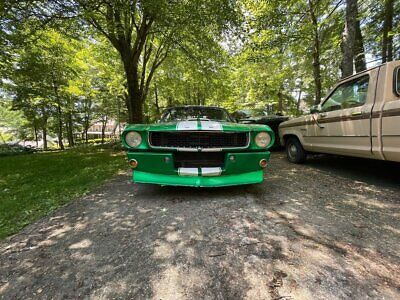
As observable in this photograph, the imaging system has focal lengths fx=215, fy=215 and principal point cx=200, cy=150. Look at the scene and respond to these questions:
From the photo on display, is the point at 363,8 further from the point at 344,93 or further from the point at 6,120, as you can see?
the point at 6,120

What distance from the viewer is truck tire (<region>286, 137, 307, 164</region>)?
4914 millimetres

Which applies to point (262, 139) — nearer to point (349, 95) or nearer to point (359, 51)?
point (349, 95)

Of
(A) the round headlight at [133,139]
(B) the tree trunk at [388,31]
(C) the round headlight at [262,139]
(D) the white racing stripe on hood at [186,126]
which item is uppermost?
(B) the tree trunk at [388,31]

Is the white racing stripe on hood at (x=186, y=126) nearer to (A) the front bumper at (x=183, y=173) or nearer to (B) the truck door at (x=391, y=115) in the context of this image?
(A) the front bumper at (x=183, y=173)

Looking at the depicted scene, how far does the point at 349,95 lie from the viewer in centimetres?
363

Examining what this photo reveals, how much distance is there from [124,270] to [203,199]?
4.79ft

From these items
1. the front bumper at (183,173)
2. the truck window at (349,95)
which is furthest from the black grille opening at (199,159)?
the truck window at (349,95)

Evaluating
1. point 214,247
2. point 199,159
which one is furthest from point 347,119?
point 214,247

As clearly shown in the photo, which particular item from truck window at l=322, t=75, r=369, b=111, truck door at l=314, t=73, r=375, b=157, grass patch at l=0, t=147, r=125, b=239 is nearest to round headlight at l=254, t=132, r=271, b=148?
truck door at l=314, t=73, r=375, b=157

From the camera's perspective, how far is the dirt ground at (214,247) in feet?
4.53

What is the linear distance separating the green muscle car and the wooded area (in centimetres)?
360

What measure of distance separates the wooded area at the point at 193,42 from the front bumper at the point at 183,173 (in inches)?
152

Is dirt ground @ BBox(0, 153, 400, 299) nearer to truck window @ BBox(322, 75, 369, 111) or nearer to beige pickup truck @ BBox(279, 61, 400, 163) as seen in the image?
beige pickup truck @ BBox(279, 61, 400, 163)

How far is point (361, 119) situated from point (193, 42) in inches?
242
